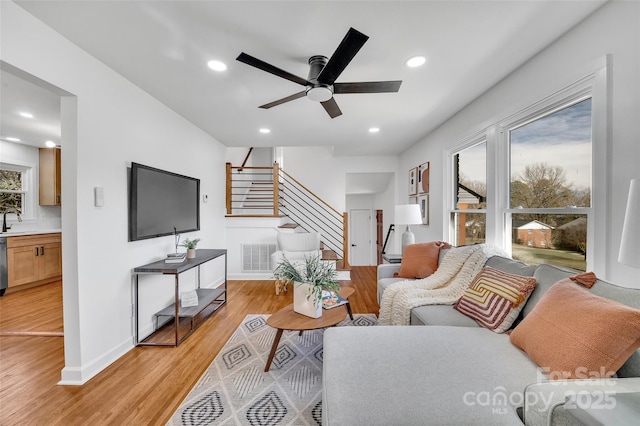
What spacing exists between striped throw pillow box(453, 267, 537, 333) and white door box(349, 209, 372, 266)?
5343 mm

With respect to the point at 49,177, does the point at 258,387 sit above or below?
below

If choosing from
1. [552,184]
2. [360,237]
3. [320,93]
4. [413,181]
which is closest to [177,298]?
[320,93]

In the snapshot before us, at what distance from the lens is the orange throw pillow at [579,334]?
1.01m

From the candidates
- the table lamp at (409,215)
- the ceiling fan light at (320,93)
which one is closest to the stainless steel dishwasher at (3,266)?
the ceiling fan light at (320,93)

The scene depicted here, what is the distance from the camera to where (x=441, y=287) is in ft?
7.78

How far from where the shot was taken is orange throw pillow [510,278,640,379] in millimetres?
1009

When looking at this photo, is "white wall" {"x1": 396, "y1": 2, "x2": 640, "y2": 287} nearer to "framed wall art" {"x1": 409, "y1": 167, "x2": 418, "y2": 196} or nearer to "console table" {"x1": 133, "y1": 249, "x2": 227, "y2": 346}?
"framed wall art" {"x1": 409, "y1": 167, "x2": 418, "y2": 196}

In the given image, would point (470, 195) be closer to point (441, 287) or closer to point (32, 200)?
point (441, 287)

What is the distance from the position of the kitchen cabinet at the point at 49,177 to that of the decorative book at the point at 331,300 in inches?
204

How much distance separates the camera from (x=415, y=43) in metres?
1.78

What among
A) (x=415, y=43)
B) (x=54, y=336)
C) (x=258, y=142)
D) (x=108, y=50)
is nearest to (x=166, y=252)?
(x=54, y=336)

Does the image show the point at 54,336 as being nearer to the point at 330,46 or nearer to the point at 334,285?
the point at 334,285

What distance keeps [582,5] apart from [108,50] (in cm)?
309

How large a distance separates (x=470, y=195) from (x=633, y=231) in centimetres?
234
